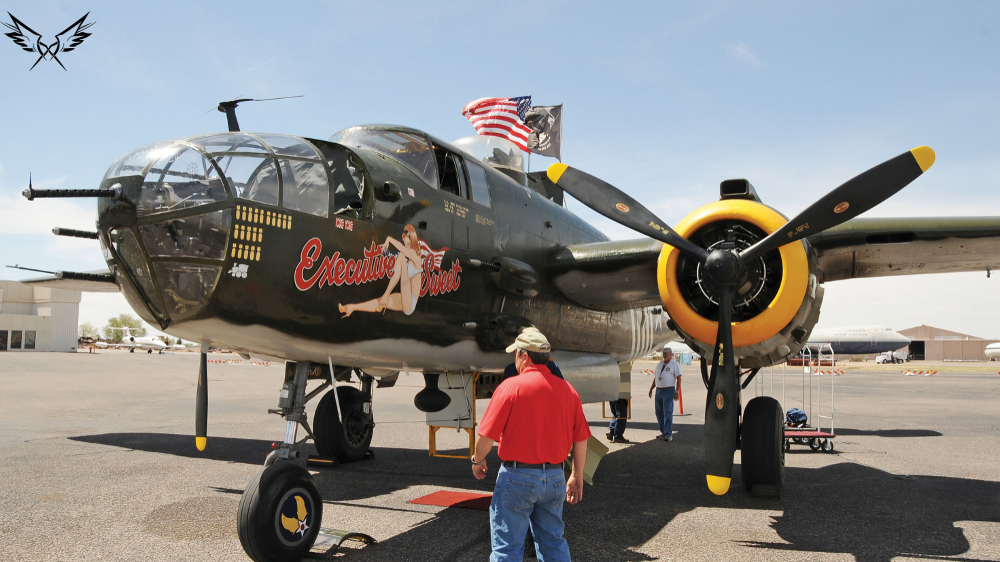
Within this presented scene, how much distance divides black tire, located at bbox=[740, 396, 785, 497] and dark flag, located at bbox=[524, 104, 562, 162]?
9.52 m

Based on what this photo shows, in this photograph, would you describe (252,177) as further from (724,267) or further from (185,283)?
(724,267)

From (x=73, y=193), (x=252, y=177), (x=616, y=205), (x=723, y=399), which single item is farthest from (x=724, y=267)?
(x=73, y=193)

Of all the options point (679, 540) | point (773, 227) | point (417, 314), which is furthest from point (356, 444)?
point (773, 227)

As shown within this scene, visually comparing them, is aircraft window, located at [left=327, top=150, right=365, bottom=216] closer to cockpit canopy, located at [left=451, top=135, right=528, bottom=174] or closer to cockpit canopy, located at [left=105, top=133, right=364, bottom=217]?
cockpit canopy, located at [left=105, top=133, right=364, bottom=217]

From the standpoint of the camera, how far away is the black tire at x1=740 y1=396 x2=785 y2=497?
7.30 meters

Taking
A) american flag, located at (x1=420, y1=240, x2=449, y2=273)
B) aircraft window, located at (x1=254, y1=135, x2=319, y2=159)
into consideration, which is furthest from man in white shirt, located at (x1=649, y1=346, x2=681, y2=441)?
aircraft window, located at (x1=254, y1=135, x2=319, y2=159)

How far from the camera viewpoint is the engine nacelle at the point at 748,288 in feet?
21.1

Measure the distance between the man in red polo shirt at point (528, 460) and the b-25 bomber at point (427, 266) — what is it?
6.39 feet

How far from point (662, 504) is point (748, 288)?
2.55 m

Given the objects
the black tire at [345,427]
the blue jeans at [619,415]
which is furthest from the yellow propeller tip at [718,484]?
the blue jeans at [619,415]

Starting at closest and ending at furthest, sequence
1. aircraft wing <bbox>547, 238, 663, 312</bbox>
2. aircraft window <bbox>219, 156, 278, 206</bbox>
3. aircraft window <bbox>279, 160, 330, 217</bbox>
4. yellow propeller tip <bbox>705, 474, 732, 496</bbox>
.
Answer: aircraft window <bbox>219, 156, 278, 206</bbox> < aircraft window <bbox>279, 160, 330, 217</bbox> < yellow propeller tip <bbox>705, 474, 732, 496</bbox> < aircraft wing <bbox>547, 238, 663, 312</bbox>

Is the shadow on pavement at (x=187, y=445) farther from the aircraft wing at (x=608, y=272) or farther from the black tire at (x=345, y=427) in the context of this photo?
the aircraft wing at (x=608, y=272)

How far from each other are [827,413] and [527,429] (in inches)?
699

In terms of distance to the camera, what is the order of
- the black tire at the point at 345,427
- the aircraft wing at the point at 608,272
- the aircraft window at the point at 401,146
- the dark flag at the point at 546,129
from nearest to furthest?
the aircraft window at the point at 401,146 < the aircraft wing at the point at 608,272 < the black tire at the point at 345,427 < the dark flag at the point at 546,129
